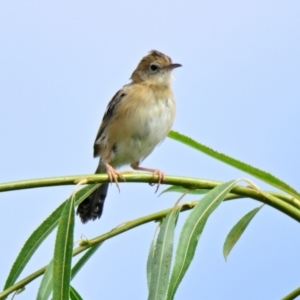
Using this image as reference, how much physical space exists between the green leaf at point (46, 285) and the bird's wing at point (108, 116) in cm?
340

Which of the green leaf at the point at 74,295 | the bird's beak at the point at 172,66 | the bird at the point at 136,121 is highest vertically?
the bird's beak at the point at 172,66

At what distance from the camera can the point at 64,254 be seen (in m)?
2.49

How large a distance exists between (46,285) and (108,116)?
3585 mm

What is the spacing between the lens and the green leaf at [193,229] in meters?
2.46

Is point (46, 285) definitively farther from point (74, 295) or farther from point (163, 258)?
point (163, 258)

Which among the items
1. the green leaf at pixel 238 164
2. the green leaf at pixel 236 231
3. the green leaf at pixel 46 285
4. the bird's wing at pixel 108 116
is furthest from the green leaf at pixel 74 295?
the bird's wing at pixel 108 116

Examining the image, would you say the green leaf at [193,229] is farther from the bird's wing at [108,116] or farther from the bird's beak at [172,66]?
the bird's beak at [172,66]

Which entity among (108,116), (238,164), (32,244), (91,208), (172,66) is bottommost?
(32,244)

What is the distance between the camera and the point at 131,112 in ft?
19.5

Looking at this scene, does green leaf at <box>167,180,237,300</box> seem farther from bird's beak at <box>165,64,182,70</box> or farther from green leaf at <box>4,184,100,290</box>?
bird's beak at <box>165,64,182,70</box>

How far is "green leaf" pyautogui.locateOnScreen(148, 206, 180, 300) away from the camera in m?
2.40

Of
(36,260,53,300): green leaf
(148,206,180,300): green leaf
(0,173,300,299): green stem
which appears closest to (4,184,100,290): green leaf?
(36,260,53,300): green leaf

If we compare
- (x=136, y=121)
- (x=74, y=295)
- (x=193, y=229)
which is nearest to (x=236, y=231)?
(x=193, y=229)

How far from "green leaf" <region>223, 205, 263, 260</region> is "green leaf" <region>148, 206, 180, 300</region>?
48 cm
